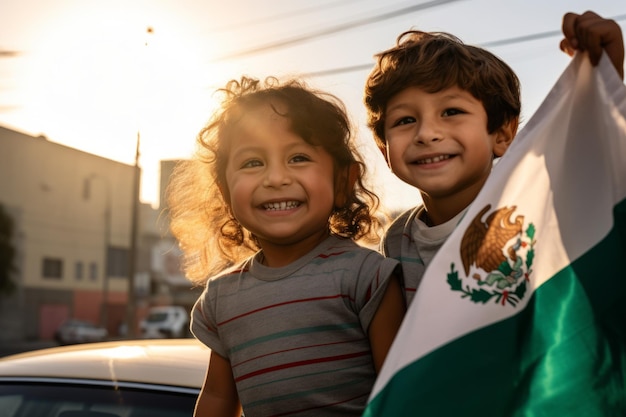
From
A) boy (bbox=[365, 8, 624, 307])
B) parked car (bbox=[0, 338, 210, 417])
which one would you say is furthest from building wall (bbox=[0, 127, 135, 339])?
boy (bbox=[365, 8, 624, 307])

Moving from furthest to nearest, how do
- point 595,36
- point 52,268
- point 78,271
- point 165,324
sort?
point 78,271, point 165,324, point 52,268, point 595,36

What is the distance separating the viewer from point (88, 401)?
2.61m

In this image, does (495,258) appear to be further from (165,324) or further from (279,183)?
(165,324)

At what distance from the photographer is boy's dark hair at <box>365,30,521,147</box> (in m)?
2.24

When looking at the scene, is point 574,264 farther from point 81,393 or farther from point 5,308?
point 5,308

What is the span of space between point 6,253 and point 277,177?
3811cm

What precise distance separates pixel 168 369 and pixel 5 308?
1545 inches

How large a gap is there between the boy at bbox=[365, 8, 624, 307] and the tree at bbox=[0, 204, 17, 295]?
37.7 m

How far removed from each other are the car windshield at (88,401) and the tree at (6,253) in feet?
121

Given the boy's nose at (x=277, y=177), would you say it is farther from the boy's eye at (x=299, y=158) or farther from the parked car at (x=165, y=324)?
the parked car at (x=165, y=324)

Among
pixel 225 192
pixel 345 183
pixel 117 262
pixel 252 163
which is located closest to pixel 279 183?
pixel 252 163

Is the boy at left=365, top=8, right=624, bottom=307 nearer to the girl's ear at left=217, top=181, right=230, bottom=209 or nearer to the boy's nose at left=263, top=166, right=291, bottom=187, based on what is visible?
the boy's nose at left=263, top=166, right=291, bottom=187

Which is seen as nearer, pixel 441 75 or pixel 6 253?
pixel 441 75

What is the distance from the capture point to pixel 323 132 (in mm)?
2340
